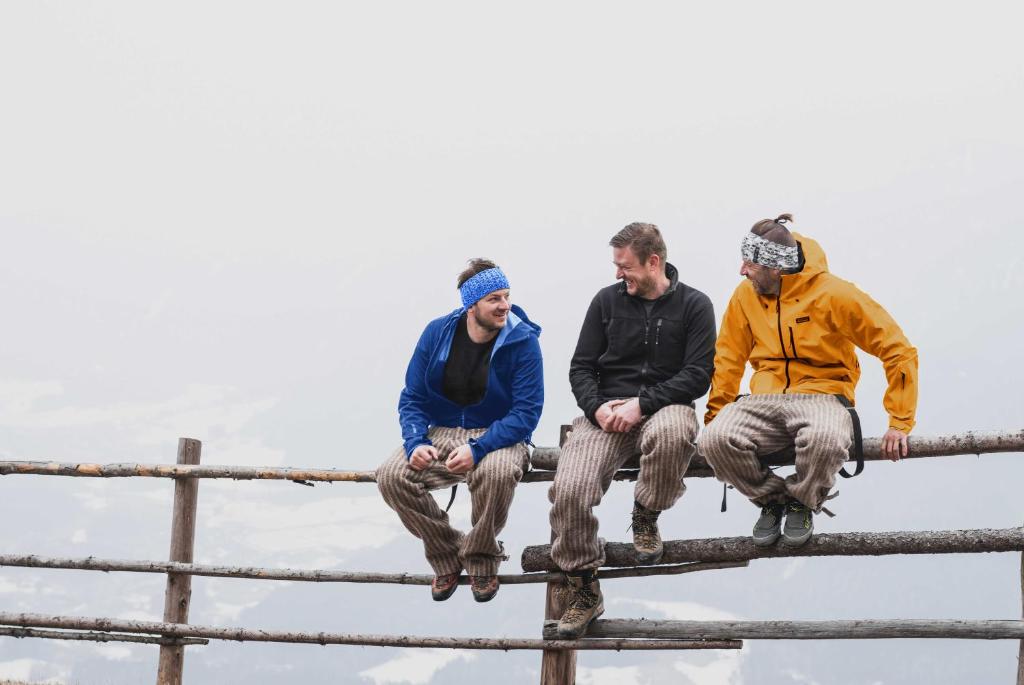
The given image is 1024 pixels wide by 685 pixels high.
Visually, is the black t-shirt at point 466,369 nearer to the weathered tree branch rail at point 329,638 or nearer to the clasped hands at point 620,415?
the clasped hands at point 620,415

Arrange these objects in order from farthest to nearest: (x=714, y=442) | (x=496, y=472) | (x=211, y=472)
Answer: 1. (x=211, y=472)
2. (x=496, y=472)
3. (x=714, y=442)

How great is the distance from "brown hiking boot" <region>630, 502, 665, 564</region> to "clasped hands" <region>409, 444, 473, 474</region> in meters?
0.77

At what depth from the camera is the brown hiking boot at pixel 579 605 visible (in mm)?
4918

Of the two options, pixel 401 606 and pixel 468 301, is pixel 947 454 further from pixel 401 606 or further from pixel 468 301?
pixel 401 606

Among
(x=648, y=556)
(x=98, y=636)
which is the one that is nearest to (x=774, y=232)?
(x=648, y=556)

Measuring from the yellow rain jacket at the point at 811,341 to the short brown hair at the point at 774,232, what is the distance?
101 mm

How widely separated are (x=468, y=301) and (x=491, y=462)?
74 cm

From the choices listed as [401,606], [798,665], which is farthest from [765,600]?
[401,606]

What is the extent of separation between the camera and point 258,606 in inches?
6845


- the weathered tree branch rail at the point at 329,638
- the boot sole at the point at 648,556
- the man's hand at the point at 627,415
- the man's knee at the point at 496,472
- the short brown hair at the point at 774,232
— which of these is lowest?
the weathered tree branch rail at the point at 329,638

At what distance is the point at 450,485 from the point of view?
4.91 meters

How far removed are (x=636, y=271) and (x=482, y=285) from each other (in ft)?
2.28

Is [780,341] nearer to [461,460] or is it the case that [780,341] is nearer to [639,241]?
[639,241]

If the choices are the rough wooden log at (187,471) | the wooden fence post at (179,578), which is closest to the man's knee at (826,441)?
the rough wooden log at (187,471)
